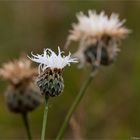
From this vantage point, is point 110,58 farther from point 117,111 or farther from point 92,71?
point 117,111

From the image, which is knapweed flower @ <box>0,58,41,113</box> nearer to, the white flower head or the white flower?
the white flower head

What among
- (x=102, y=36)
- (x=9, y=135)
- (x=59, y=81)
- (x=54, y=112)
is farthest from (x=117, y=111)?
(x=59, y=81)

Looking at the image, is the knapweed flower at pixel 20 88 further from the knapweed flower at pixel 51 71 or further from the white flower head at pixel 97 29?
the knapweed flower at pixel 51 71

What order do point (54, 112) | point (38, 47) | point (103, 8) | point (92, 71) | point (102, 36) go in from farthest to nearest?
point (103, 8) → point (38, 47) → point (54, 112) → point (102, 36) → point (92, 71)

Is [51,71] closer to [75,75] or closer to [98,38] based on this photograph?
[98,38]

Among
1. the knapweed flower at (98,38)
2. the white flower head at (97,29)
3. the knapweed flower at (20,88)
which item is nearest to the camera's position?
the knapweed flower at (20,88)

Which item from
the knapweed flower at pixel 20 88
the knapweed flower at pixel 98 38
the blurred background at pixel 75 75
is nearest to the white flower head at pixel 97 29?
the knapweed flower at pixel 98 38

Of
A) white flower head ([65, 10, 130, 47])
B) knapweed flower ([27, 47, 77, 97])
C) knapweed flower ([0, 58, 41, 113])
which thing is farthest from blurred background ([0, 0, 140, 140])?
knapweed flower ([27, 47, 77, 97])
